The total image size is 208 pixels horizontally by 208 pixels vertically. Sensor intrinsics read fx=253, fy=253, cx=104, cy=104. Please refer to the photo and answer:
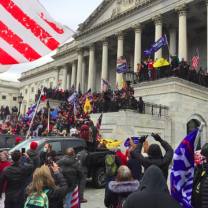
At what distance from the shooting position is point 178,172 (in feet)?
9.65

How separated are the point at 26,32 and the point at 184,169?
436 centimetres

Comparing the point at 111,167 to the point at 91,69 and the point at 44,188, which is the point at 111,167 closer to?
the point at 44,188

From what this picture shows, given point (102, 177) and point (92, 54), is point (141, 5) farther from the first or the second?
point (102, 177)

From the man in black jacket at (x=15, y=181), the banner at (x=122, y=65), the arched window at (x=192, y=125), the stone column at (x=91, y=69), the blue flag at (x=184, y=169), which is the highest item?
the stone column at (x=91, y=69)

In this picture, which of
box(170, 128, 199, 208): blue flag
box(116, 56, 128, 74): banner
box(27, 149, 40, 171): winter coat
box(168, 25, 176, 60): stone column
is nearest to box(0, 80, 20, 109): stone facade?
box(168, 25, 176, 60): stone column

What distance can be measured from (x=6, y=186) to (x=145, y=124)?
42.3 feet

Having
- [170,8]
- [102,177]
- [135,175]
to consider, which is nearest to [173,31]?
[170,8]

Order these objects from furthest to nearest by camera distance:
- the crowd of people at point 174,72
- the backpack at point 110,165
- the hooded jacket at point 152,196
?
1. the crowd of people at point 174,72
2. the backpack at point 110,165
3. the hooded jacket at point 152,196

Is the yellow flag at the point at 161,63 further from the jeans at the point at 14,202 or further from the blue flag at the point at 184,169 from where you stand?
the blue flag at the point at 184,169

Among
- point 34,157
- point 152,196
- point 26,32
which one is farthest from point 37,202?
point 26,32

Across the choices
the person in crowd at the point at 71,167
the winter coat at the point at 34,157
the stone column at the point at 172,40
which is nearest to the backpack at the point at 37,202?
the person in crowd at the point at 71,167

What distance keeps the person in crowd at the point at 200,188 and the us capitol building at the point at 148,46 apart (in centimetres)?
1257

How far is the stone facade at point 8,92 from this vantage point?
79250mm

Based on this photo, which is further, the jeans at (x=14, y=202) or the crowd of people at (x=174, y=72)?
A: the crowd of people at (x=174, y=72)
